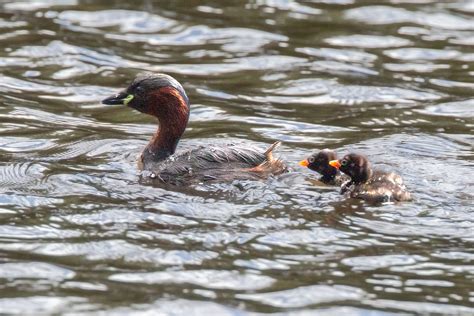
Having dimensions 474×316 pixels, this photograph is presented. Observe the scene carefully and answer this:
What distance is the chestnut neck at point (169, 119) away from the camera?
12.3 metres

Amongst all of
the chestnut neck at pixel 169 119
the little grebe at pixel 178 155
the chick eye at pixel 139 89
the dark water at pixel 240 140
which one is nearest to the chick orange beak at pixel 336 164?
the dark water at pixel 240 140

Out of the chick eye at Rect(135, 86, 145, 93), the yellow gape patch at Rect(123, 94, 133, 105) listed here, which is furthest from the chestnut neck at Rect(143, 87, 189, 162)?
the yellow gape patch at Rect(123, 94, 133, 105)

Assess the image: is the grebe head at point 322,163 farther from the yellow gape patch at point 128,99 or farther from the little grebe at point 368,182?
the yellow gape patch at point 128,99

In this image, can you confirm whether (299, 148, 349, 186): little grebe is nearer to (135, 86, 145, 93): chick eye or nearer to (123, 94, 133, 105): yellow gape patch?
(135, 86, 145, 93): chick eye

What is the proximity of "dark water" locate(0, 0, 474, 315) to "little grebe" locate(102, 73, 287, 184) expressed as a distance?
235 millimetres

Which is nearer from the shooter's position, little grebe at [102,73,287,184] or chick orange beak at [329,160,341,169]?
chick orange beak at [329,160,341,169]

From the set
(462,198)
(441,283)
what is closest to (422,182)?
(462,198)

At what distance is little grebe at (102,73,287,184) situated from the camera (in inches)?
455

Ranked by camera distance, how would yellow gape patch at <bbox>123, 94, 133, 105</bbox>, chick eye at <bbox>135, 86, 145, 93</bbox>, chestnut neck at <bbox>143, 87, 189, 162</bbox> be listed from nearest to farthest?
chestnut neck at <bbox>143, 87, 189, 162</bbox>
chick eye at <bbox>135, 86, 145, 93</bbox>
yellow gape patch at <bbox>123, 94, 133, 105</bbox>

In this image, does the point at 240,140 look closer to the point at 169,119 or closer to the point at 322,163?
the point at 169,119

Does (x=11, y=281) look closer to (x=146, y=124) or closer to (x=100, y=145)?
(x=100, y=145)

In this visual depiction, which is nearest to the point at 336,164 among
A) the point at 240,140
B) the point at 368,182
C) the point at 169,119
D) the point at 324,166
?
the point at 324,166

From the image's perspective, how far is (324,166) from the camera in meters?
11.7

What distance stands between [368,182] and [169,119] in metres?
2.33
